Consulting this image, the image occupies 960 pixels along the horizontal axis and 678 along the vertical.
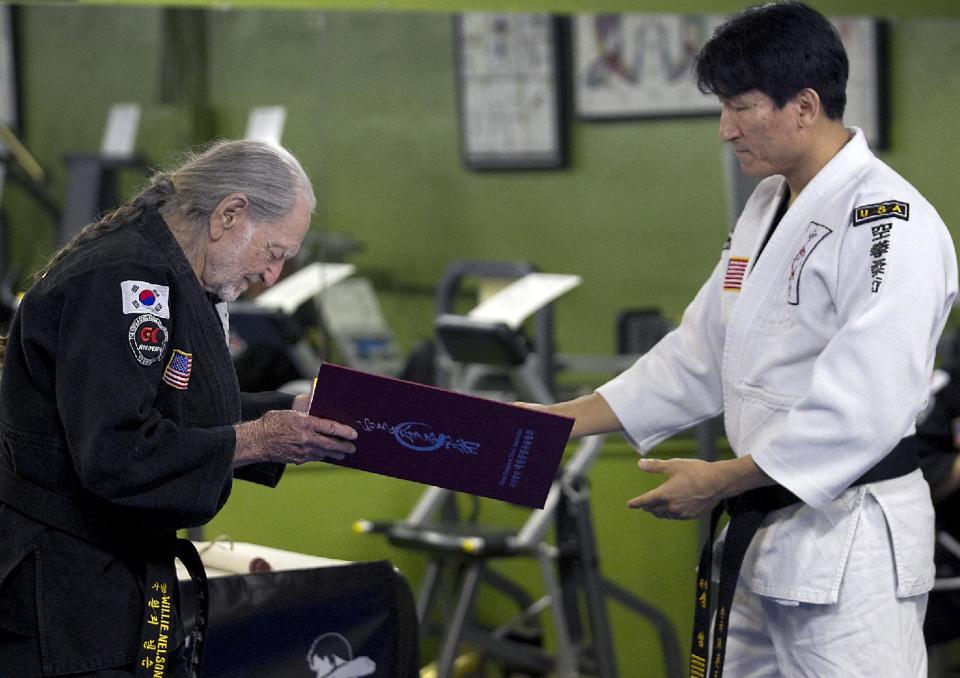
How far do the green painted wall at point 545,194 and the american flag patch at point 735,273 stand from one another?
181cm

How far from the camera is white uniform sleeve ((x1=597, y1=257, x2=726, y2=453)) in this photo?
8.48 feet

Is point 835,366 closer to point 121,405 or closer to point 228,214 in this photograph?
point 228,214

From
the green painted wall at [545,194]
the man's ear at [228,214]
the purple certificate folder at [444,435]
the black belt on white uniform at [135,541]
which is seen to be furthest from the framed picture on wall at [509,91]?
the black belt on white uniform at [135,541]

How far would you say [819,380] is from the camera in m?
2.16

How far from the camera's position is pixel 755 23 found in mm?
2279

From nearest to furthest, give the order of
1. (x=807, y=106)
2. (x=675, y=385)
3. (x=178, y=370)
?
(x=178, y=370)
(x=807, y=106)
(x=675, y=385)

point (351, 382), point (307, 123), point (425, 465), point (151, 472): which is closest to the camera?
point (151, 472)

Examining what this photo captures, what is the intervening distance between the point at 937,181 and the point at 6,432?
125 inches

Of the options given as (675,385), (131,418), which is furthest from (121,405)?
(675,385)

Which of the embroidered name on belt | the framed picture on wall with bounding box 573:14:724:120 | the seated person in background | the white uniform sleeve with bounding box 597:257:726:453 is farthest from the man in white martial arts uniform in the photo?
the framed picture on wall with bounding box 573:14:724:120

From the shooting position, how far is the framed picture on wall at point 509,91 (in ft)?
14.6

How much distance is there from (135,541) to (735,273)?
107 centimetres

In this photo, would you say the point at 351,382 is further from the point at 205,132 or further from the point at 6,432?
the point at 205,132

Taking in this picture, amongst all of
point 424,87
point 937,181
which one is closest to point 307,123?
point 424,87
